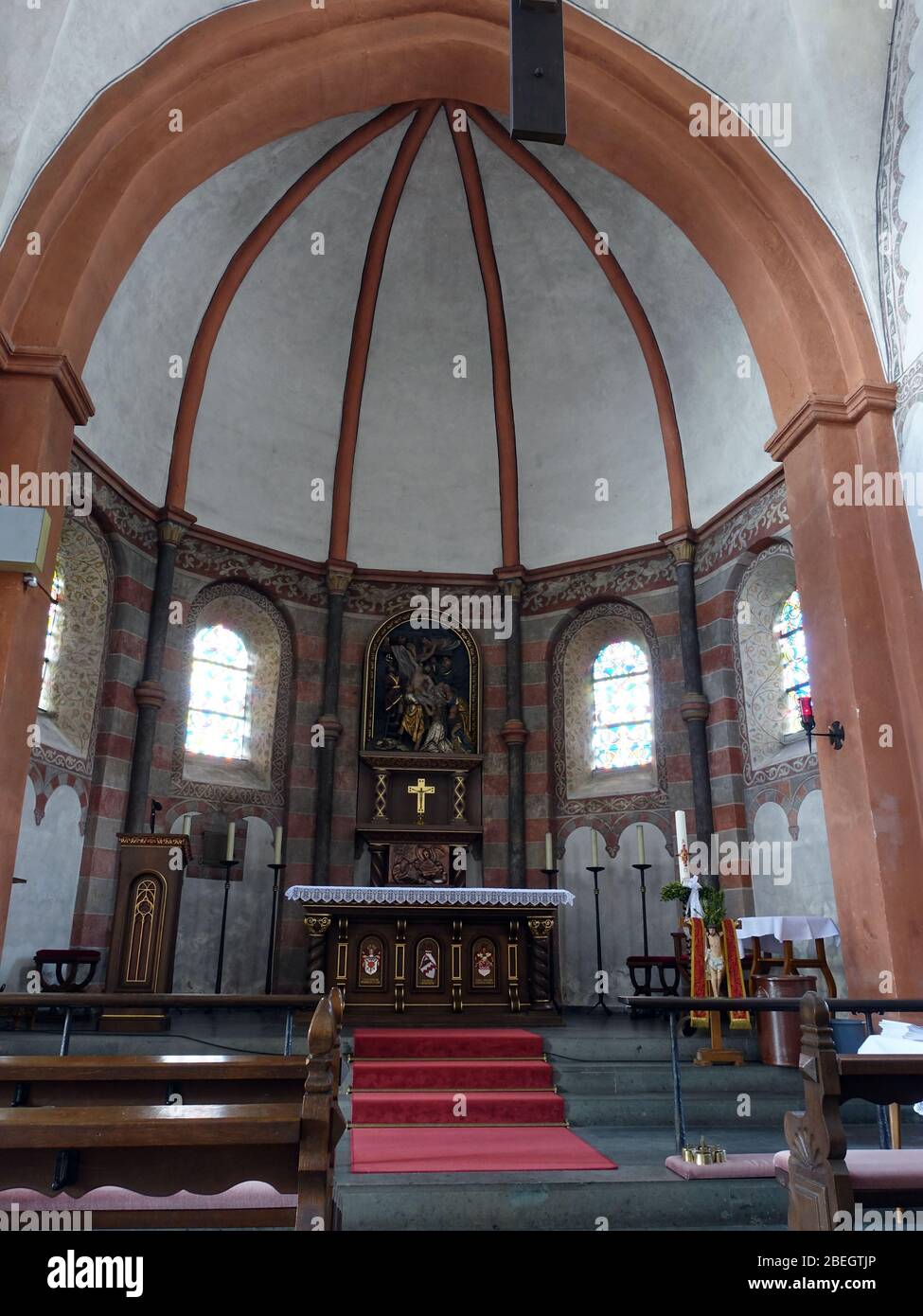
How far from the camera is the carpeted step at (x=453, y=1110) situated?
22.2 ft

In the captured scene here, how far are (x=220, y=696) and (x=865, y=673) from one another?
8244 mm

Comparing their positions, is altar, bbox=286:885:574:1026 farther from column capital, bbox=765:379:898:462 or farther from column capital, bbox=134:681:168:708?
column capital, bbox=765:379:898:462

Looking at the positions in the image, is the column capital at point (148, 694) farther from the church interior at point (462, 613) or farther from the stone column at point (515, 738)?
the stone column at point (515, 738)

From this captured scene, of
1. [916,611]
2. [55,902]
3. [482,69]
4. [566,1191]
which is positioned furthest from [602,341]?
[566,1191]

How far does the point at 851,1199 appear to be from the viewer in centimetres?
338

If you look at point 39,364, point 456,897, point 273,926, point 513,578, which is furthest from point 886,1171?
point 513,578

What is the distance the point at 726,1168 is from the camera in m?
5.15

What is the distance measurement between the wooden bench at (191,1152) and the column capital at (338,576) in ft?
35.9

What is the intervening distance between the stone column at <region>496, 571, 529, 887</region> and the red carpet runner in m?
4.28

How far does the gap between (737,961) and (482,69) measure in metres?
9.48

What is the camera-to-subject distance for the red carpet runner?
5.68 m

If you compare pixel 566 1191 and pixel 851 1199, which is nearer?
pixel 851 1199

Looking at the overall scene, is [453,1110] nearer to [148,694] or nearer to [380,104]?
[148,694]
